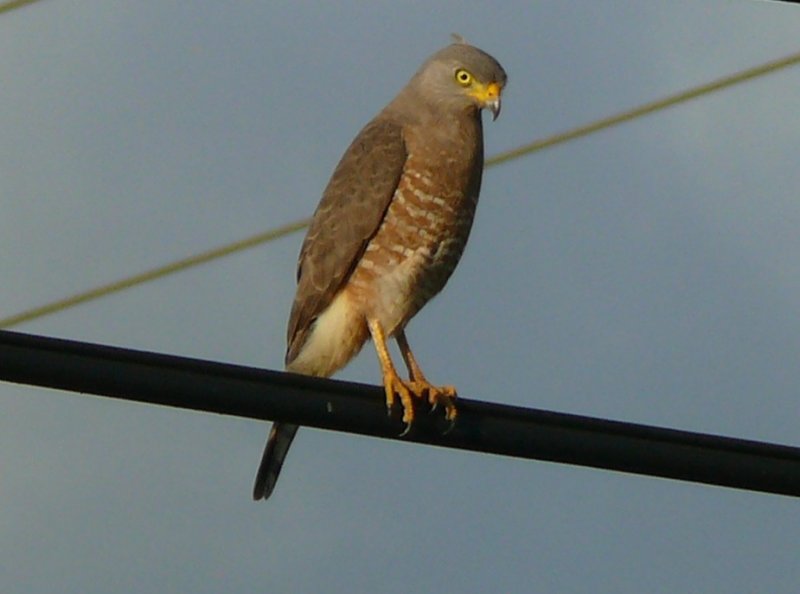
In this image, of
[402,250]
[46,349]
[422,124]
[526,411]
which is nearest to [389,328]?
[402,250]

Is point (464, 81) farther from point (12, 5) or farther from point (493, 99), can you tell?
point (12, 5)

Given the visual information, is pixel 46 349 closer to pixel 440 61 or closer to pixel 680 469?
pixel 680 469

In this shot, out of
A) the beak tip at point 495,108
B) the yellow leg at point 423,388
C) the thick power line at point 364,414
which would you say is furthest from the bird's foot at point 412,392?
the beak tip at point 495,108

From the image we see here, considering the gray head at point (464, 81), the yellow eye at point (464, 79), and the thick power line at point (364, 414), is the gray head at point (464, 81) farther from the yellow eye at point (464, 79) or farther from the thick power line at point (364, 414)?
the thick power line at point (364, 414)

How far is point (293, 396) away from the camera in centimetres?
421

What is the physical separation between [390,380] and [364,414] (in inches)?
68.9

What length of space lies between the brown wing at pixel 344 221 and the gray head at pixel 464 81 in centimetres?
31

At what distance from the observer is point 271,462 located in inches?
271

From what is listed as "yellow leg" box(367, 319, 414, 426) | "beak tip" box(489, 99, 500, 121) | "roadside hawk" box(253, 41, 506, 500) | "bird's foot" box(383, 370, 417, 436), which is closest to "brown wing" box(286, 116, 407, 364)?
"roadside hawk" box(253, 41, 506, 500)

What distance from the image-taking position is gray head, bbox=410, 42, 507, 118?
7.41 m

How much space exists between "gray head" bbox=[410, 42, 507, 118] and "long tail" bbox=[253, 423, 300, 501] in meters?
1.51

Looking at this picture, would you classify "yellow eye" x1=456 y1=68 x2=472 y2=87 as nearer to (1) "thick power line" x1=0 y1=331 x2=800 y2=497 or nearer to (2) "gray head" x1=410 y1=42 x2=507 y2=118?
(2) "gray head" x1=410 y1=42 x2=507 y2=118

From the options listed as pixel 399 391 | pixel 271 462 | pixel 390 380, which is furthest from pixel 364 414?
pixel 271 462

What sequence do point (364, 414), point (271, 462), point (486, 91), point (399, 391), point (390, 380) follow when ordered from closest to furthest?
point (364, 414) < point (399, 391) < point (390, 380) < point (271, 462) < point (486, 91)
